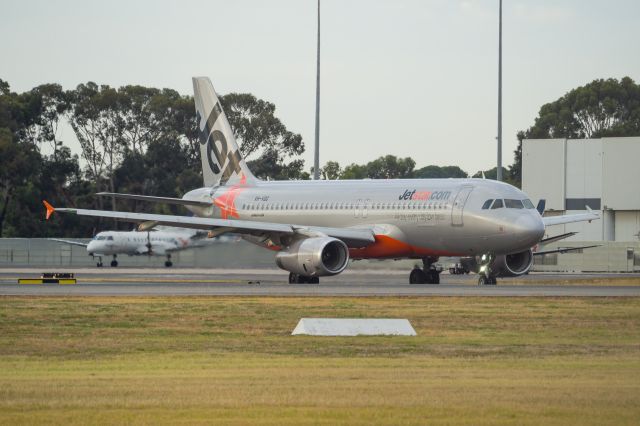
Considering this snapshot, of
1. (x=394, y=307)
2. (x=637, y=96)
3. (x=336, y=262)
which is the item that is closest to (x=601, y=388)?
(x=394, y=307)

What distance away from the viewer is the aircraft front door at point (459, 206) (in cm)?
4459

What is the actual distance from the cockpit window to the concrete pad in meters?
19.0

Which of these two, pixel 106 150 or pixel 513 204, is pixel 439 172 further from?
→ pixel 513 204

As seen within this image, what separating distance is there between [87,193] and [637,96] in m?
66.5

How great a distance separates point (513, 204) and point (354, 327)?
20.2 m

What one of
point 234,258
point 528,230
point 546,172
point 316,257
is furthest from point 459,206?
point 546,172

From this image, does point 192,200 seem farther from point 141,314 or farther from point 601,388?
point 601,388

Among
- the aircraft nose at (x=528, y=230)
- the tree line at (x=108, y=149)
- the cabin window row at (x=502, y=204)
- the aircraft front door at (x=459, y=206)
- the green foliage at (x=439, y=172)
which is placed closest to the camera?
the aircraft nose at (x=528, y=230)

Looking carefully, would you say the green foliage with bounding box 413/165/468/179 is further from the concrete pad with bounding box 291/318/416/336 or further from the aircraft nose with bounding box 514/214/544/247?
the concrete pad with bounding box 291/318/416/336

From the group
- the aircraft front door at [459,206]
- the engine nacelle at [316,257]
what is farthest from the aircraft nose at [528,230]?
the engine nacelle at [316,257]

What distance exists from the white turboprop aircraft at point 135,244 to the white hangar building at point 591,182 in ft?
76.6

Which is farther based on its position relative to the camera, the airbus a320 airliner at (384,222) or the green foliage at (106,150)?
the green foliage at (106,150)

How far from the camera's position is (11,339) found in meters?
24.0

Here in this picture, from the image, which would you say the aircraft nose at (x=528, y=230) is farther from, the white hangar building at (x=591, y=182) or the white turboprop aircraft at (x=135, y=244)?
the white turboprop aircraft at (x=135, y=244)
